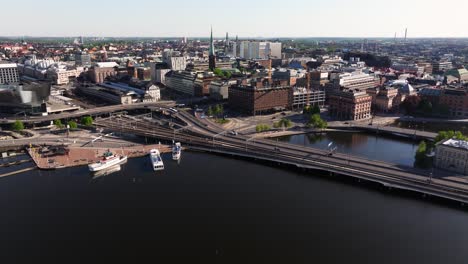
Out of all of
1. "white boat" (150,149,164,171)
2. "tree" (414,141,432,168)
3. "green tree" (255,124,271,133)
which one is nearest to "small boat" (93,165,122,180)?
"white boat" (150,149,164,171)

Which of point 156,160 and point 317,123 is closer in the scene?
point 156,160

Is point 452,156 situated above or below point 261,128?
above

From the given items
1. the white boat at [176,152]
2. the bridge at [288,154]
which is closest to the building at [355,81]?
the bridge at [288,154]

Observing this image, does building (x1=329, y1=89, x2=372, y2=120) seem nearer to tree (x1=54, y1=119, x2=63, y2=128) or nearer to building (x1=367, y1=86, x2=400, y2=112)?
building (x1=367, y1=86, x2=400, y2=112)

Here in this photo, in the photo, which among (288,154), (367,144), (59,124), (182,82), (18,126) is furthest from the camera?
(182,82)

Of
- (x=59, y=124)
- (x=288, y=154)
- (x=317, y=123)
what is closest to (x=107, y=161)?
(x=59, y=124)

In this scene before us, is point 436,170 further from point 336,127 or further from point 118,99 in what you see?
point 118,99

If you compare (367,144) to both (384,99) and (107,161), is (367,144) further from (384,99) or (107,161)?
(107,161)
